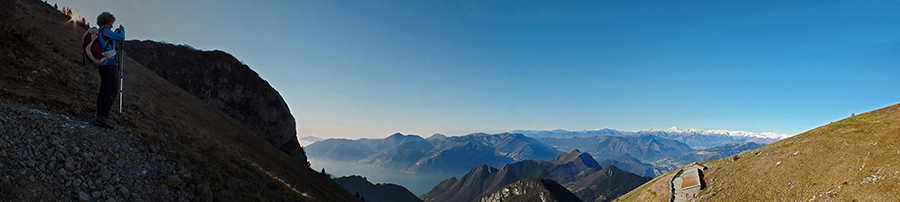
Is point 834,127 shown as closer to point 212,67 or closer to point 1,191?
point 1,191

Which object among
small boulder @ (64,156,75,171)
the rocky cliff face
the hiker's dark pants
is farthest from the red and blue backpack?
the rocky cliff face

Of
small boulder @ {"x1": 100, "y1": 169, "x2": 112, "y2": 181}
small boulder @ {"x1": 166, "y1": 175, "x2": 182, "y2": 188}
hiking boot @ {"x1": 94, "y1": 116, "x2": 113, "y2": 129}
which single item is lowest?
small boulder @ {"x1": 166, "y1": 175, "x2": 182, "y2": 188}

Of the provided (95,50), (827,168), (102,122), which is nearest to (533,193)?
(827,168)

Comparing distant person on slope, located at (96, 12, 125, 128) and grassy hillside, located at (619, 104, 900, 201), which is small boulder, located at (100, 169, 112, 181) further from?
grassy hillside, located at (619, 104, 900, 201)

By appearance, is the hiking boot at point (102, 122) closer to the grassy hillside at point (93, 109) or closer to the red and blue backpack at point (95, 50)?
the grassy hillside at point (93, 109)

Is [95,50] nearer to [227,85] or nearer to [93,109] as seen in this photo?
[93,109]

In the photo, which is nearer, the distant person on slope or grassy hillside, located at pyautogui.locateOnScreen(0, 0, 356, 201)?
the distant person on slope

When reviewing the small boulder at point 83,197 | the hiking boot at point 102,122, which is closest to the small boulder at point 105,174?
the small boulder at point 83,197

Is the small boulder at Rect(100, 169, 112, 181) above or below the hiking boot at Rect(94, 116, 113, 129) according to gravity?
below
